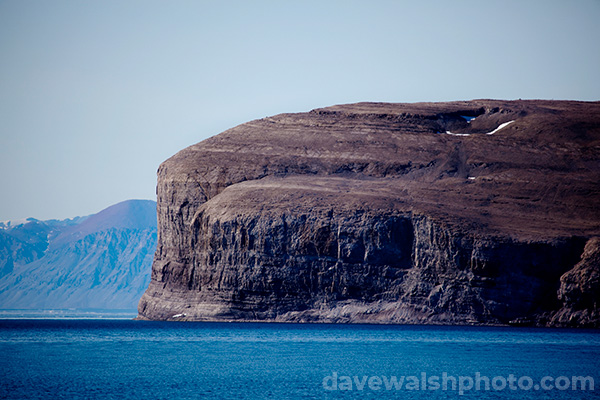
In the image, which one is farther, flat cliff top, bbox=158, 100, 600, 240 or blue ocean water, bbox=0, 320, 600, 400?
flat cliff top, bbox=158, 100, 600, 240

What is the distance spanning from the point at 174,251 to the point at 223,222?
11.9 metres

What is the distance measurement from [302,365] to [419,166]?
200 feet

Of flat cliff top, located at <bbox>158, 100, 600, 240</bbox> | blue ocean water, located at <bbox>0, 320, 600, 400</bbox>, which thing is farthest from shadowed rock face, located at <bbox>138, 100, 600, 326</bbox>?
blue ocean water, located at <bbox>0, 320, 600, 400</bbox>

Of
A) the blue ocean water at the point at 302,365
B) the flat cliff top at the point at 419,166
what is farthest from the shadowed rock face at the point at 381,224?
the blue ocean water at the point at 302,365

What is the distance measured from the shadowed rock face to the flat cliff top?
0.94 ft

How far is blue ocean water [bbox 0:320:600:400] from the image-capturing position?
36.2 metres

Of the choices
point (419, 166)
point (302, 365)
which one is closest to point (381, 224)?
point (419, 166)

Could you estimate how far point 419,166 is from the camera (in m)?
102

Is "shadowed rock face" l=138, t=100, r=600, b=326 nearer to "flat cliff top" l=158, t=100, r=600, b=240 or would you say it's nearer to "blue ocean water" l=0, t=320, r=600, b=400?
"flat cliff top" l=158, t=100, r=600, b=240

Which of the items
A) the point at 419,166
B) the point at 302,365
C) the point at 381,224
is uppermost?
the point at 419,166

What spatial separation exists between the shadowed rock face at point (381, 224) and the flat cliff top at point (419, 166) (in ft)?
0.94

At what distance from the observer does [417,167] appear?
335 ft

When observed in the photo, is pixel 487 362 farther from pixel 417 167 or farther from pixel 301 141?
pixel 301 141

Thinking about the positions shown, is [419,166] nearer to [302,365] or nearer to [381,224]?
[381,224]
